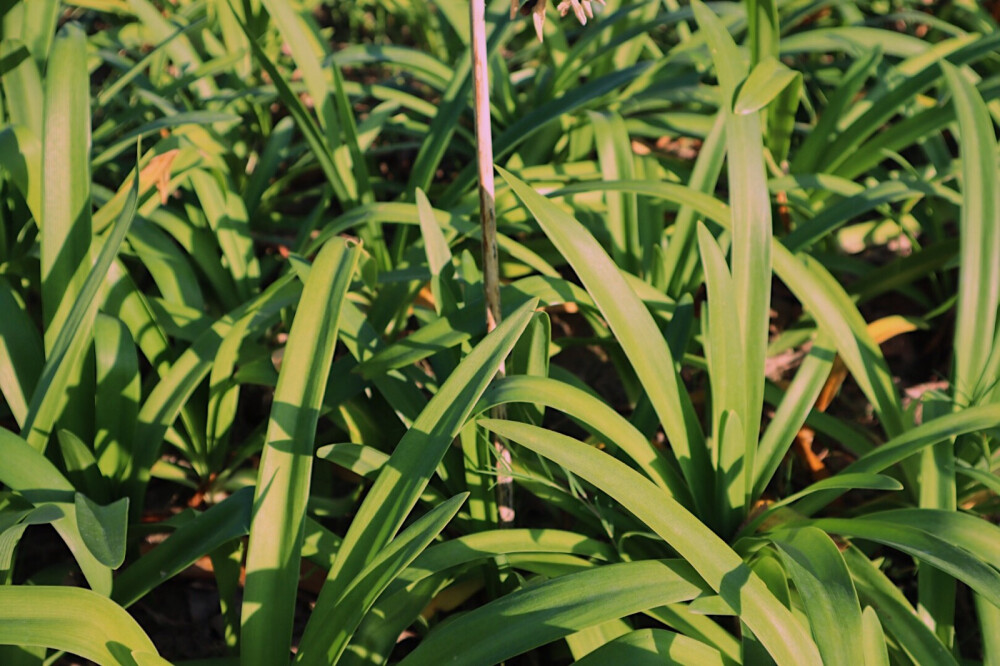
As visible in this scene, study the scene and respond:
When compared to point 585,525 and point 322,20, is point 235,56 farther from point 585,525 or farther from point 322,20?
point 585,525

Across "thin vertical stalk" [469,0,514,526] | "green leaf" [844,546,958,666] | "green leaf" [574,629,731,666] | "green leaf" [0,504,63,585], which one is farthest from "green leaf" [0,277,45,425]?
"green leaf" [844,546,958,666]

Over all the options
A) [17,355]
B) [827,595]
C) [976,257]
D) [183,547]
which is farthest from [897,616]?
[17,355]

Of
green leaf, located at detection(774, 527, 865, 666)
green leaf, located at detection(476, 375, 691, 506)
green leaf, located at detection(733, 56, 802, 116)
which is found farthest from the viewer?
green leaf, located at detection(733, 56, 802, 116)

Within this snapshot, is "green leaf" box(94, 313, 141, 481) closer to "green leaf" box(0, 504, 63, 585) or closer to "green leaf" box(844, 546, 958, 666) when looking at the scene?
"green leaf" box(0, 504, 63, 585)

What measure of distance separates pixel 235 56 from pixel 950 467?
5.52 ft

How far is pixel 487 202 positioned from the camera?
111cm

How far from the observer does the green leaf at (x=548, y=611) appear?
0.96m

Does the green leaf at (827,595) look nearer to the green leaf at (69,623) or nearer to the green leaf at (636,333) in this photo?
the green leaf at (636,333)

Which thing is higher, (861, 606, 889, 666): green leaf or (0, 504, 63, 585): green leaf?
(0, 504, 63, 585): green leaf

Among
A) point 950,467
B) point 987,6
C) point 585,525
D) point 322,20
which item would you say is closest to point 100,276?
point 585,525

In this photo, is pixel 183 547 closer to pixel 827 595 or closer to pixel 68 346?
pixel 68 346

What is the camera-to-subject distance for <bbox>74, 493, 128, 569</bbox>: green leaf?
39.2 inches

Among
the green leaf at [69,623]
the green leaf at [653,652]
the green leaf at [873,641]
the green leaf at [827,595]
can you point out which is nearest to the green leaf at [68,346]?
the green leaf at [69,623]

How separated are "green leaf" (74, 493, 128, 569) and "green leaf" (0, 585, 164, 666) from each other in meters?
0.04
